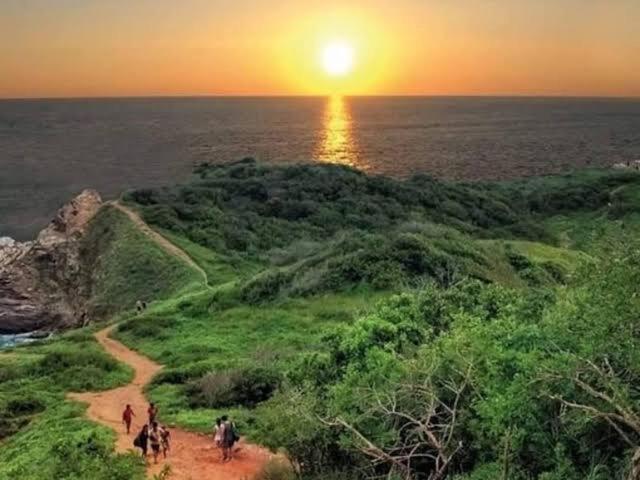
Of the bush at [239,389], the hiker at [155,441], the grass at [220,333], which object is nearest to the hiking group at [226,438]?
the hiker at [155,441]

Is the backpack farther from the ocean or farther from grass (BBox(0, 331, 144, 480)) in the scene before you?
the ocean

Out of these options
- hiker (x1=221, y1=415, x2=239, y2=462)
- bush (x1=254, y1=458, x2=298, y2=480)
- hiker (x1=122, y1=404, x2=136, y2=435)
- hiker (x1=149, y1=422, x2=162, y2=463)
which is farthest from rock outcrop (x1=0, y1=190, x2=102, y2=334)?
bush (x1=254, y1=458, x2=298, y2=480)

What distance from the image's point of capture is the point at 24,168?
12688 cm

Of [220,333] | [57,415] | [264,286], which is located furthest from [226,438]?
[264,286]

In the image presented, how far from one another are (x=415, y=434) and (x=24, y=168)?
123410mm

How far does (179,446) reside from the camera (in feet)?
73.6

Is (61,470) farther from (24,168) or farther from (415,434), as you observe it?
(24,168)

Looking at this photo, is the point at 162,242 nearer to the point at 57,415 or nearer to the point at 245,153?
the point at 57,415

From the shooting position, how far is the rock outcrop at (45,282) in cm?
5494

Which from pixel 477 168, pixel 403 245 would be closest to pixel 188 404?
pixel 403 245

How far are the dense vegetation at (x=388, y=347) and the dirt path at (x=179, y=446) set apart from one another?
0.72m

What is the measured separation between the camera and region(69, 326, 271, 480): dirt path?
20.5m

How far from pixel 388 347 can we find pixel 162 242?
123ft

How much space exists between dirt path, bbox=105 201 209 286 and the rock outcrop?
4568 millimetres
